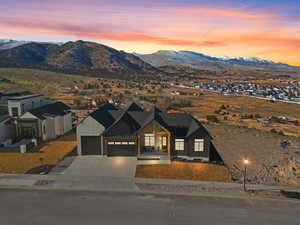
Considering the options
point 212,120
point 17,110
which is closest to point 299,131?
point 212,120

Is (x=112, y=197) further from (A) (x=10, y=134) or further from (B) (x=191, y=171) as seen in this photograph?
(A) (x=10, y=134)

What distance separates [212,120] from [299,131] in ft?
58.5

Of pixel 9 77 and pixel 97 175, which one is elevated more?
pixel 9 77

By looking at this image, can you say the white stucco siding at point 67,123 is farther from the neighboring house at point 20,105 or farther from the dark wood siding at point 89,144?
the dark wood siding at point 89,144

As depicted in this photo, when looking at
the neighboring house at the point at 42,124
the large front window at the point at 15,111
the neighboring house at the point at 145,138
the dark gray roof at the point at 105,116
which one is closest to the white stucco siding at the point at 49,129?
the neighboring house at the point at 42,124

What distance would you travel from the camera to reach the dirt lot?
26.2m

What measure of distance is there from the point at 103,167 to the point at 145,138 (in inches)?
247

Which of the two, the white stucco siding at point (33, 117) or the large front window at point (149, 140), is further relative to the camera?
the white stucco siding at point (33, 117)

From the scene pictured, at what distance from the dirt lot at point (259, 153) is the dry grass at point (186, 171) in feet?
6.90

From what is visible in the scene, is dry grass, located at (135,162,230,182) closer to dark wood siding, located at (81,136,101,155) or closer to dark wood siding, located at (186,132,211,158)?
dark wood siding, located at (186,132,211,158)

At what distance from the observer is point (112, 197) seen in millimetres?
19094

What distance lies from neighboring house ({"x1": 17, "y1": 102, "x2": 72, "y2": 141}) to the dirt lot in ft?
84.0

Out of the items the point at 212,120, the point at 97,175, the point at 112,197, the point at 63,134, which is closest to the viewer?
the point at 112,197

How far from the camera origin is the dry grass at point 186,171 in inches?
918
